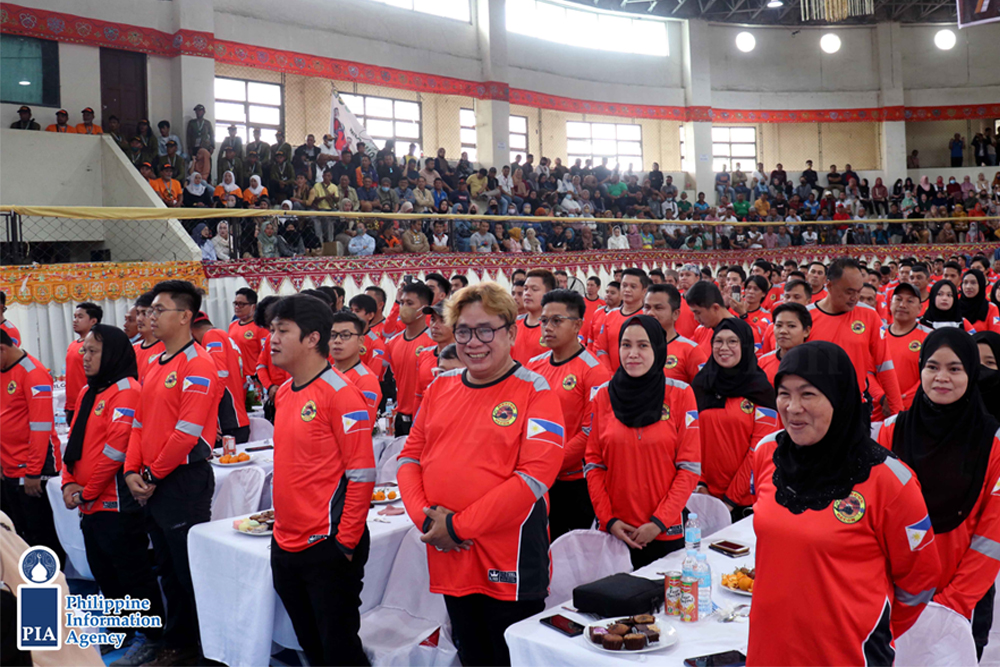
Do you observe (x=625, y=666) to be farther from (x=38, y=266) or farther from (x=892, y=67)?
(x=892, y=67)

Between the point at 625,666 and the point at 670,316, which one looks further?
the point at 670,316

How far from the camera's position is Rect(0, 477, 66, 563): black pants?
5180 mm

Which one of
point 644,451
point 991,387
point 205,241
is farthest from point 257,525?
point 205,241

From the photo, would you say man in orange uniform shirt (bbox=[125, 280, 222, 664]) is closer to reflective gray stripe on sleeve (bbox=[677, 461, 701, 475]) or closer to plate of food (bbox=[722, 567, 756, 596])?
reflective gray stripe on sleeve (bbox=[677, 461, 701, 475])

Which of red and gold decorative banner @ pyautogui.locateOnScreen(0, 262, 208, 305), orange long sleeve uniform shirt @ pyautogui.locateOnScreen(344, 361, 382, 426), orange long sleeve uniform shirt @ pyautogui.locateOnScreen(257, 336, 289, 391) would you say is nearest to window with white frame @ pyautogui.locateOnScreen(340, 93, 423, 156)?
red and gold decorative banner @ pyautogui.locateOnScreen(0, 262, 208, 305)

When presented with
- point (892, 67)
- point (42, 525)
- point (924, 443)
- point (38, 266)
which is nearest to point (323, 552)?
point (924, 443)

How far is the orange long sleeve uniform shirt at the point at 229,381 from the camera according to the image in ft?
19.7

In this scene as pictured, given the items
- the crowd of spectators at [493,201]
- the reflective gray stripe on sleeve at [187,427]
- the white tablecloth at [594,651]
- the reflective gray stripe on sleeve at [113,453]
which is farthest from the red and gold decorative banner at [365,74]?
the white tablecloth at [594,651]

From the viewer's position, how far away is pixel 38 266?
7.81 m

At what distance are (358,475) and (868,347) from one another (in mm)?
3793

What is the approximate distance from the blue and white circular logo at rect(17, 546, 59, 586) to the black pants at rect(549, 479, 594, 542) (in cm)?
271

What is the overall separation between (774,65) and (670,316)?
21536mm

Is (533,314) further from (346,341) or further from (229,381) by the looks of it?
(229,381)

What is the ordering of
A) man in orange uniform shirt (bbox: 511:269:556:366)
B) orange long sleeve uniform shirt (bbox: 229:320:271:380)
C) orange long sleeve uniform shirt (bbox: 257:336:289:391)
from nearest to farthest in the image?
man in orange uniform shirt (bbox: 511:269:556:366)
orange long sleeve uniform shirt (bbox: 257:336:289:391)
orange long sleeve uniform shirt (bbox: 229:320:271:380)
